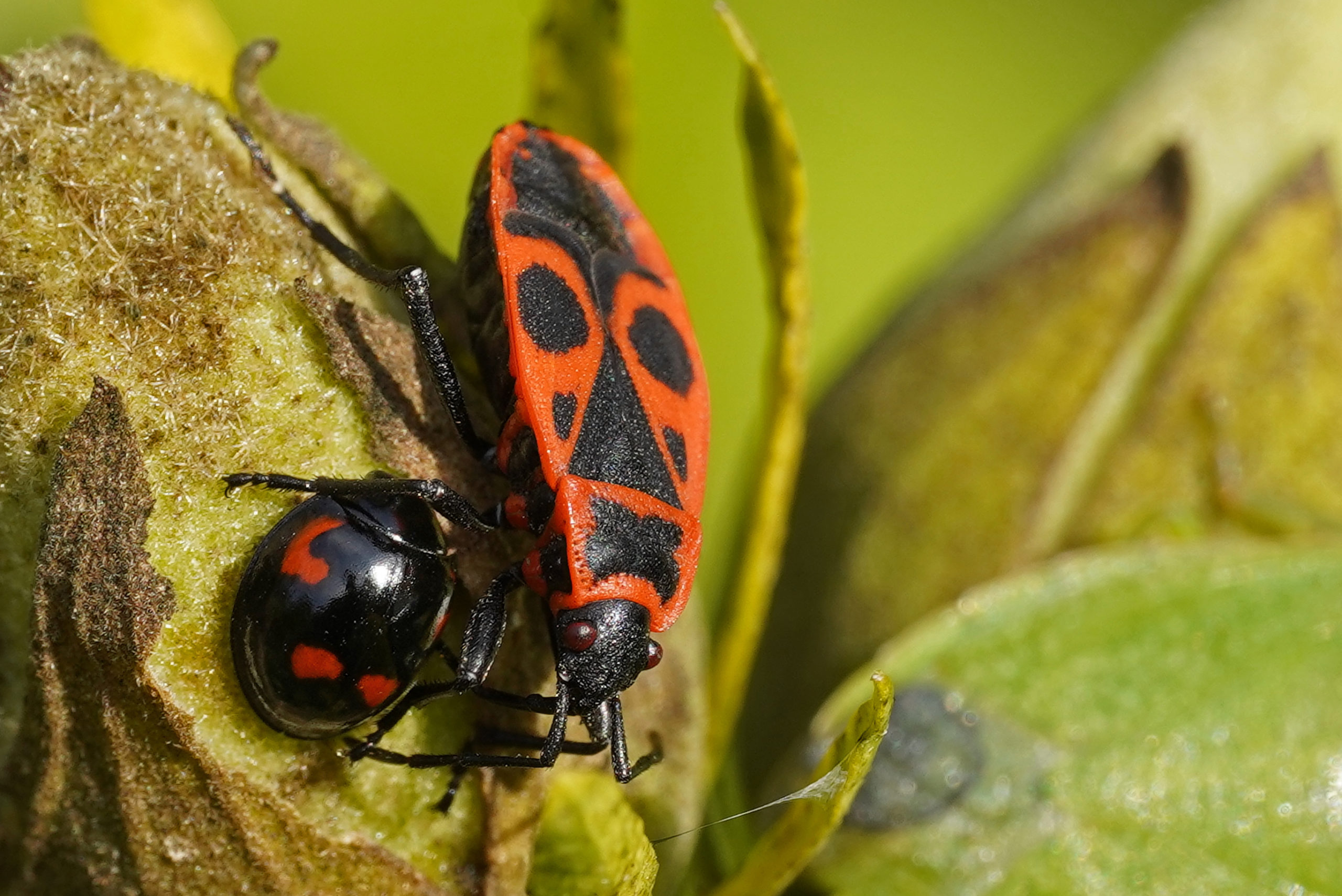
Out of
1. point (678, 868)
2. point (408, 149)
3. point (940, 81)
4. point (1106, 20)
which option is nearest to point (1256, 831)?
point (678, 868)

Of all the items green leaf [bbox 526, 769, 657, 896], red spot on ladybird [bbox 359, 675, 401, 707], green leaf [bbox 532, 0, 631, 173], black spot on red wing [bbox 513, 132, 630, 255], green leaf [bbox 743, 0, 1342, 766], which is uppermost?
green leaf [bbox 532, 0, 631, 173]

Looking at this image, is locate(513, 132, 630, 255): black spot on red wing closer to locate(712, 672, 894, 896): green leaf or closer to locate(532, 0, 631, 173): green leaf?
locate(532, 0, 631, 173): green leaf

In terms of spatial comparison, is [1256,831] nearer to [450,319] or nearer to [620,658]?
[620,658]

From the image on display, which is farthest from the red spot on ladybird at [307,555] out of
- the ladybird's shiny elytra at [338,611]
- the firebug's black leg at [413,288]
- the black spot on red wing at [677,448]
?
the black spot on red wing at [677,448]

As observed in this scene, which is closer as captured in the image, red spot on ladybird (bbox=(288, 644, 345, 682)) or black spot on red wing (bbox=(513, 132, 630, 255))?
red spot on ladybird (bbox=(288, 644, 345, 682))

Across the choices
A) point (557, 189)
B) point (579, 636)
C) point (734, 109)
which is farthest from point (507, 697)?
point (734, 109)

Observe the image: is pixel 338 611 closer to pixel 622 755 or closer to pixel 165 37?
pixel 622 755

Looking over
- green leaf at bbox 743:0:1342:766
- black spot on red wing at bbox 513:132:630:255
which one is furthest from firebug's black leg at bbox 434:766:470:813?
green leaf at bbox 743:0:1342:766
